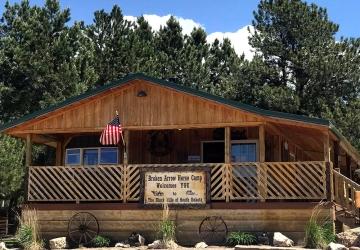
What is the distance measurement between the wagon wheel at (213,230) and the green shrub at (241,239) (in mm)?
598

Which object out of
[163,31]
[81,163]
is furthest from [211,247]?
[163,31]

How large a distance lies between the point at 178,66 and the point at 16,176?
611 inches

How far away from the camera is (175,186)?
17.1 m

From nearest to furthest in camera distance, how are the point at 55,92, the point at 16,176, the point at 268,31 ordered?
the point at 16,176 → the point at 55,92 → the point at 268,31

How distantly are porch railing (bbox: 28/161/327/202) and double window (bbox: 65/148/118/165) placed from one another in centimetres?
132

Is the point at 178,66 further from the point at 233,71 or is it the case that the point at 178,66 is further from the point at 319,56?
the point at 319,56

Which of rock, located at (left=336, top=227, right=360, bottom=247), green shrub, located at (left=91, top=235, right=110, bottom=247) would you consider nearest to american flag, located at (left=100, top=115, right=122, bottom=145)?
green shrub, located at (left=91, top=235, right=110, bottom=247)

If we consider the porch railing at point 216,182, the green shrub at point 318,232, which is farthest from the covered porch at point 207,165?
the green shrub at point 318,232

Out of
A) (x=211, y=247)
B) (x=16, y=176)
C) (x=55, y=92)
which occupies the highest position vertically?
(x=55, y=92)

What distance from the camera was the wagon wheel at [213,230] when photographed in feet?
54.5

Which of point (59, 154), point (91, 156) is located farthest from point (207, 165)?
point (59, 154)

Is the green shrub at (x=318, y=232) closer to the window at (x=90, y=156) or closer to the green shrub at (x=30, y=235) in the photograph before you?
the green shrub at (x=30, y=235)

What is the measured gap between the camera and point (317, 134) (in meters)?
18.7

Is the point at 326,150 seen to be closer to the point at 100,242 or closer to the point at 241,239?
the point at 241,239
